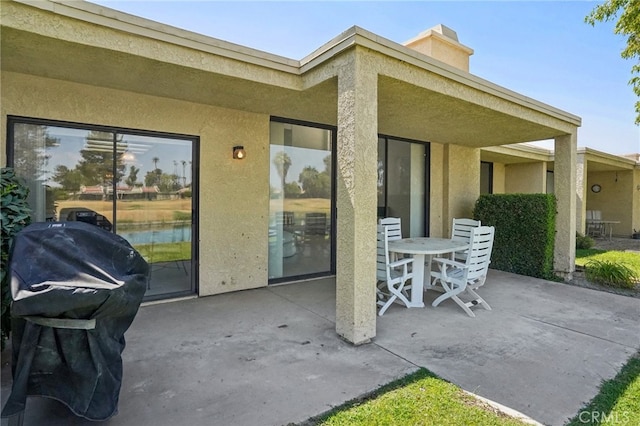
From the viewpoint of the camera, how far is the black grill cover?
1917mm

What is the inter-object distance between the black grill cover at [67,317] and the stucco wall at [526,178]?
1374cm

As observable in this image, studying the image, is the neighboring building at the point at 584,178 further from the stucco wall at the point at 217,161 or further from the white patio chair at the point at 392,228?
the stucco wall at the point at 217,161

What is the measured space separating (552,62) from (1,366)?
1215 cm

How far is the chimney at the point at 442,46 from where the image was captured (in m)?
8.75

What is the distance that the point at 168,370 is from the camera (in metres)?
3.08

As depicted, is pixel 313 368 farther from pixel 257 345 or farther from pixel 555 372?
pixel 555 372

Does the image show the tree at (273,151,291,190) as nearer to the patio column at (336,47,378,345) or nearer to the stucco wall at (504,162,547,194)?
the patio column at (336,47,378,345)

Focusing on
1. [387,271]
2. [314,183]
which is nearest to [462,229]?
[387,271]

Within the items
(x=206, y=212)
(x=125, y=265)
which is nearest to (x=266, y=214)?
(x=206, y=212)

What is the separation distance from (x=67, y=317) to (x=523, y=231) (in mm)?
7739

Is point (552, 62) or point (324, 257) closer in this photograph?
point (324, 257)

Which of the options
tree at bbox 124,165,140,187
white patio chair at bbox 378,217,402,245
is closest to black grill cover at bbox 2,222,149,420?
tree at bbox 124,165,140,187

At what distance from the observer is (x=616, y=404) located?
2.60 metres

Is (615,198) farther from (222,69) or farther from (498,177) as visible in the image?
(222,69)
